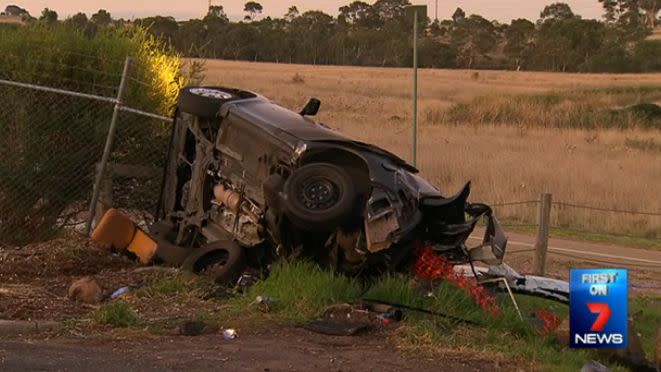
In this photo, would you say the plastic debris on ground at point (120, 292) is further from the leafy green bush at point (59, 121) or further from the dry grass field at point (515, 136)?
the dry grass field at point (515, 136)

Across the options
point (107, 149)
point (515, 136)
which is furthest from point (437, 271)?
point (515, 136)

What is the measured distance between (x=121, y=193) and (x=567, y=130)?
25632 millimetres

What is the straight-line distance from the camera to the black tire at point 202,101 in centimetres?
937

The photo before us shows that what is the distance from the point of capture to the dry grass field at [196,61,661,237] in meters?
20.9

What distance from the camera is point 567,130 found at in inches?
1394

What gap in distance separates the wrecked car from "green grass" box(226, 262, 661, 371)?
33 centimetres

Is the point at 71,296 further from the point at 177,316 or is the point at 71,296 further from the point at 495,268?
the point at 495,268

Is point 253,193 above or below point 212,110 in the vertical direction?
below

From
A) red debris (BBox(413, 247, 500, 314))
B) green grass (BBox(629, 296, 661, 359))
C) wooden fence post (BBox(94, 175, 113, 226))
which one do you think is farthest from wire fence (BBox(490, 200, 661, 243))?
red debris (BBox(413, 247, 500, 314))

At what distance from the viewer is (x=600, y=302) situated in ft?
21.4

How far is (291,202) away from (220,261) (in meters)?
1.25

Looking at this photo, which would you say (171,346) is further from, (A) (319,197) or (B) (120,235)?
(B) (120,235)

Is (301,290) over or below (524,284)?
over

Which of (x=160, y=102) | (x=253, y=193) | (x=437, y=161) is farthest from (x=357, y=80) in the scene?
(x=253, y=193)
